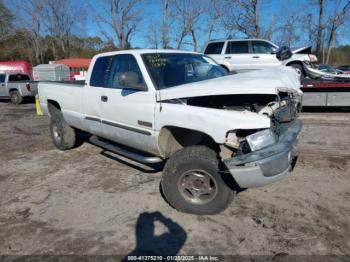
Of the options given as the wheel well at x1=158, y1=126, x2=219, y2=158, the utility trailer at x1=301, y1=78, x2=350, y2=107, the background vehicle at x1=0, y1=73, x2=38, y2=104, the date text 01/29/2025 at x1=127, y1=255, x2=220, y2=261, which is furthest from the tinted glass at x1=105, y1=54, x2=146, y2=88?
the background vehicle at x1=0, y1=73, x2=38, y2=104

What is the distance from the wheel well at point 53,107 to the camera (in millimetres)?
6491

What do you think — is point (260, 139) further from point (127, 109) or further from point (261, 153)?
point (127, 109)

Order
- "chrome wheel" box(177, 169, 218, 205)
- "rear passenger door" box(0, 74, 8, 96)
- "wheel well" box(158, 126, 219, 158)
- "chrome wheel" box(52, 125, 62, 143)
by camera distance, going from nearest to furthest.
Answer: "chrome wheel" box(177, 169, 218, 205)
"wheel well" box(158, 126, 219, 158)
"chrome wheel" box(52, 125, 62, 143)
"rear passenger door" box(0, 74, 8, 96)

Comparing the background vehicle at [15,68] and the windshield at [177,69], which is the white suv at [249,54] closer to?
the windshield at [177,69]

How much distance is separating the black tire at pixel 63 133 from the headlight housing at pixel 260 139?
4216mm

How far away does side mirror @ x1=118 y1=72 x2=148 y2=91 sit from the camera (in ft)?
12.8

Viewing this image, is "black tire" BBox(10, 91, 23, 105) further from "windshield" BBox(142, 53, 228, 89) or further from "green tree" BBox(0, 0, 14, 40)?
"green tree" BBox(0, 0, 14, 40)

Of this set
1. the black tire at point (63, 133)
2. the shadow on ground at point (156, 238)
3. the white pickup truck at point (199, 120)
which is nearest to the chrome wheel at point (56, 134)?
the black tire at point (63, 133)

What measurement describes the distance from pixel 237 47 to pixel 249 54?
0.58 m

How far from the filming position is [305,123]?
8719 mm

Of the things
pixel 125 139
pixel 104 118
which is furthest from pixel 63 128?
pixel 125 139

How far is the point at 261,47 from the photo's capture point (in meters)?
11.8

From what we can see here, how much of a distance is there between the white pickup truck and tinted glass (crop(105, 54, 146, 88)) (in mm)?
12

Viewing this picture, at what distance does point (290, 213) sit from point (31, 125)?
8886mm
